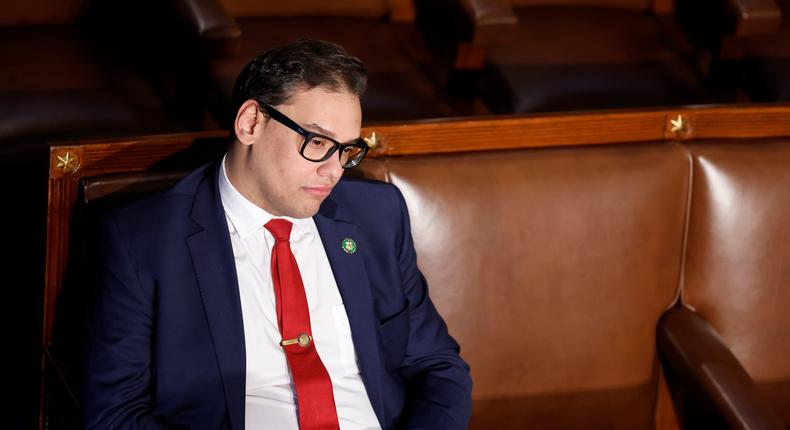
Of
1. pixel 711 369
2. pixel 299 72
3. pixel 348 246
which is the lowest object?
pixel 711 369

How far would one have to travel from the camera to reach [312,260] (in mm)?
588

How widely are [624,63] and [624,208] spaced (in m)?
0.31

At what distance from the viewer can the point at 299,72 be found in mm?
518

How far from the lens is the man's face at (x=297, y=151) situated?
518 mm

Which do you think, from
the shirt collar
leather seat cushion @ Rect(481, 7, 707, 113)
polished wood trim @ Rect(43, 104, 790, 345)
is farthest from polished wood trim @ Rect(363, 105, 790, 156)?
leather seat cushion @ Rect(481, 7, 707, 113)

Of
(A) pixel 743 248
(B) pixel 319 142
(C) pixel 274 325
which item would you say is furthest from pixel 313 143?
(A) pixel 743 248

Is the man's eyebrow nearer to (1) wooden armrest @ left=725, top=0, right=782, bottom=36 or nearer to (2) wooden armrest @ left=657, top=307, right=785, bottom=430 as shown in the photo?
(2) wooden armrest @ left=657, top=307, right=785, bottom=430

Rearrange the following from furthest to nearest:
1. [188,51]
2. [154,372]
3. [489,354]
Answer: [188,51]
[489,354]
[154,372]

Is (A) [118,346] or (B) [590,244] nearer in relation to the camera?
(A) [118,346]

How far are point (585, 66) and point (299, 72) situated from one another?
478 mm

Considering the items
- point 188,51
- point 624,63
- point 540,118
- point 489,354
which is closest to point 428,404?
point 489,354

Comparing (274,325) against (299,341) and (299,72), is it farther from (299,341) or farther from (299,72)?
(299,72)

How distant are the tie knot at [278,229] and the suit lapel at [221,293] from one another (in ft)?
0.08

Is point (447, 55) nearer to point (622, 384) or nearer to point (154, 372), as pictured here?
point (622, 384)
